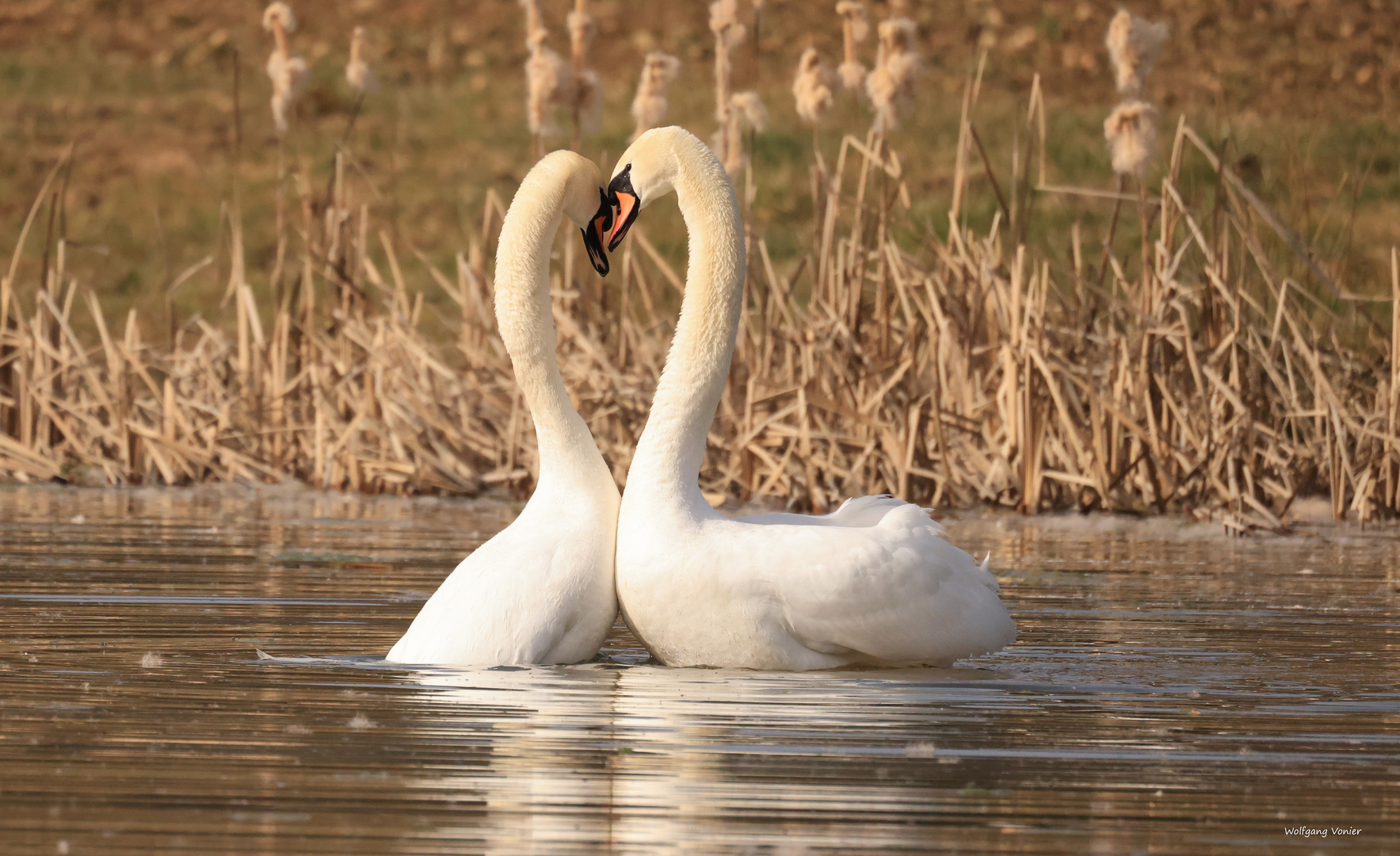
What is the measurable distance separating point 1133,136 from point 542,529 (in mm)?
4981

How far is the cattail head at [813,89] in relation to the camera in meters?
10.4

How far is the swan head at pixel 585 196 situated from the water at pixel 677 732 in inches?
44.2

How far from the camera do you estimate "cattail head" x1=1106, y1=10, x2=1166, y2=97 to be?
31.8ft

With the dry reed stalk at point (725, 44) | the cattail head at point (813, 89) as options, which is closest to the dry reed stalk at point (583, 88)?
the dry reed stalk at point (725, 44)

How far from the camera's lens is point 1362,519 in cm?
910

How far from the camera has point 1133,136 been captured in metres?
9.68

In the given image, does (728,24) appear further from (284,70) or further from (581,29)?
(284,70)

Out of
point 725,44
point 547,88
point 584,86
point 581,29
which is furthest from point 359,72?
point 725,44

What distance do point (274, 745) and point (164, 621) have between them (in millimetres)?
2033

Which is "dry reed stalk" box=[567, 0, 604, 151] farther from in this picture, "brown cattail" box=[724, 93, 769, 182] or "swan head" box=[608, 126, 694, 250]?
"swan head" box=[608, 126, 694, 250]

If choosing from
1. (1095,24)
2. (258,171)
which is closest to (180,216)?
(258,171)

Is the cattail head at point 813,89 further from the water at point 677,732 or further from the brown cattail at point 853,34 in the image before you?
the water at point 677,732

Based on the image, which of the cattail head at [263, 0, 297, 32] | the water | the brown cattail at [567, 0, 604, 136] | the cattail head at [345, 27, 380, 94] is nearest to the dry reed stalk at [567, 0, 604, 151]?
the brown cattail at [567, 0, 604, 136]

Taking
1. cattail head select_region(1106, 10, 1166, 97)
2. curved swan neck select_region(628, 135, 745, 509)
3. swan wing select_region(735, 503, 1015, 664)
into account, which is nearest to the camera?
swan wing select_region(735, 503, 1015, 664)
